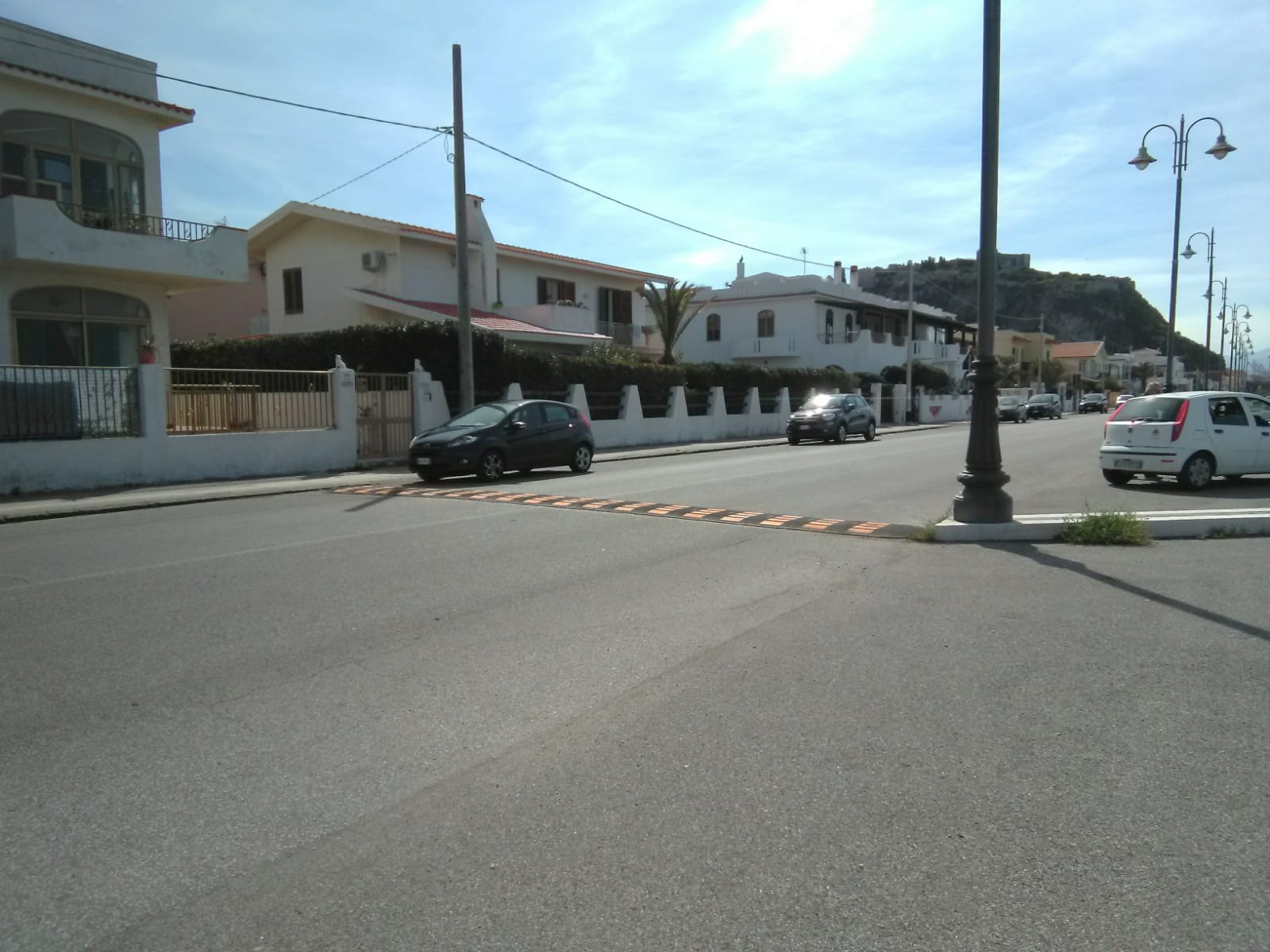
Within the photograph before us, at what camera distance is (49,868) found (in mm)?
3375

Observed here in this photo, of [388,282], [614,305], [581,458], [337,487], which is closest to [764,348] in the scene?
[614,305]

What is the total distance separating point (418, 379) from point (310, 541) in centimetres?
1253

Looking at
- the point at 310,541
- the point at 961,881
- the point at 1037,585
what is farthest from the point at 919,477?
the point at 961,881

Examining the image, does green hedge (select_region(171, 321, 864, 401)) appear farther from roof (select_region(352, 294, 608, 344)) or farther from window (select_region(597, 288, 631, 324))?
window (select_region(597, 288, 631, 324))

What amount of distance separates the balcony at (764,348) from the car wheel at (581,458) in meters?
36.0

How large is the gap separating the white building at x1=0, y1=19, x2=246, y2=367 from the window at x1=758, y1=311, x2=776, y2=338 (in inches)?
1453

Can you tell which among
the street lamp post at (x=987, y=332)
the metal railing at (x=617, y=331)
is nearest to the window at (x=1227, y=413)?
the street lamp post at (x=987, y=332)

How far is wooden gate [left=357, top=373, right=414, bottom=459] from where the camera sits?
70.7 feet

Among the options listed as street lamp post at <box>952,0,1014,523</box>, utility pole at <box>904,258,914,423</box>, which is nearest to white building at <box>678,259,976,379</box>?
utility pole at <box>904,258,914,423</box>

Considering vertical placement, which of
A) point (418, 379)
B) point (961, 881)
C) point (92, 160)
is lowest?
point (961, 881)

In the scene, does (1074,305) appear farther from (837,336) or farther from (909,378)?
(909,378)

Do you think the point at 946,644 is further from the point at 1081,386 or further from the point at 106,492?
the point at 1081,386

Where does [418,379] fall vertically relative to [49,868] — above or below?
above

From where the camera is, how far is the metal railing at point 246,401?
57.8 feet
